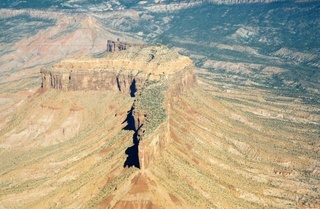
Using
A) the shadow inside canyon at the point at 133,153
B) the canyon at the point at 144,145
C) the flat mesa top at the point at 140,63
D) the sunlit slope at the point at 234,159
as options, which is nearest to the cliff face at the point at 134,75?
the flat mesa top at the point at 140,63

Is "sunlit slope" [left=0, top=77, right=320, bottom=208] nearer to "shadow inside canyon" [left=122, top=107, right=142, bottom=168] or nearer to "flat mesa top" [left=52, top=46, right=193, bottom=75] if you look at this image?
"shadow inside canyon" [left=122, top=107, right=142, bottom=168]

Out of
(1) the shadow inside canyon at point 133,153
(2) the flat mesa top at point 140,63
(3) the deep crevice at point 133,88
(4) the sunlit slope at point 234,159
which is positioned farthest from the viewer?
(2) the flat mesa top at point 140,63

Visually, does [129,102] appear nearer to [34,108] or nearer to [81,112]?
[81,112]

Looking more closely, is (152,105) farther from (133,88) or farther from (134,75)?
(134,75)

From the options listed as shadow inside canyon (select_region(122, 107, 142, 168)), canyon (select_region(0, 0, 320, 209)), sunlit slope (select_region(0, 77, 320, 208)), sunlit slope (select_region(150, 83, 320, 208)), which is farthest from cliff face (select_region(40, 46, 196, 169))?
shadow inside canyon (select_region(122, 107, 142, 168))

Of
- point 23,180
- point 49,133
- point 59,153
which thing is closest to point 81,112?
point 49,133

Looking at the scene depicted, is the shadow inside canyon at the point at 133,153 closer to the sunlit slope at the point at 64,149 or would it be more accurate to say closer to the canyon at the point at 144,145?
the canyon at the point at 144,145

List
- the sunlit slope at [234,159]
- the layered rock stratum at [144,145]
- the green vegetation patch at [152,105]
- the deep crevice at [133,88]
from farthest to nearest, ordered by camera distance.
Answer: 1. the deep crevice at [133,88]
2. the green vegetation patch at [152,105]
3. the sunlit slope at [234,159]
4. the layered rock stratum at [144,145]

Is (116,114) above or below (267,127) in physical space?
above
